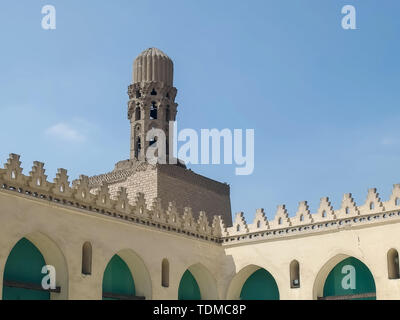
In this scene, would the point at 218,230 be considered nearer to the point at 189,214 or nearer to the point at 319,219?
the point at 189,214

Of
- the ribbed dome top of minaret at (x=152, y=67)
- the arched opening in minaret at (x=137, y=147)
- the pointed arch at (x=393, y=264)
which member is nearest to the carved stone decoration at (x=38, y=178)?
the pointed arch at (x=393, y=264)

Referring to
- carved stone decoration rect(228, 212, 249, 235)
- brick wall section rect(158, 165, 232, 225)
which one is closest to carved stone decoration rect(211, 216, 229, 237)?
carved stone decoration rect(228, 212, 249, 235)

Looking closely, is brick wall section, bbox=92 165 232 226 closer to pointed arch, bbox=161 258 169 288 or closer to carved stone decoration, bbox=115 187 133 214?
pointed arch, bbox=161 258 169 288

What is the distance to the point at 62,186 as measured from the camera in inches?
760

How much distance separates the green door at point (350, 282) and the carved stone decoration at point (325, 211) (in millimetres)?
1443

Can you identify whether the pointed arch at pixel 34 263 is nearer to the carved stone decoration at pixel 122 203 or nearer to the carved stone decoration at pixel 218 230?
the carved stone decoration at pixel 122 203

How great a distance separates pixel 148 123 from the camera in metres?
32.0

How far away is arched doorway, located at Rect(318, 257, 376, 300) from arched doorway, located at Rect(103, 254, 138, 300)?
19.5 feet

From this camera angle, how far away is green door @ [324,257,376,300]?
22.0 metres

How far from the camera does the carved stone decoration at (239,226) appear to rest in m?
24.4

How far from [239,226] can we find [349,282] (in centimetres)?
423
